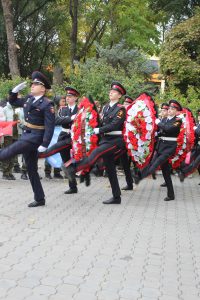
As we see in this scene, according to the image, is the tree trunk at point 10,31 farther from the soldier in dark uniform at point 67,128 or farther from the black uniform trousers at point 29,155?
→ the black uniform trousers at point 29,155

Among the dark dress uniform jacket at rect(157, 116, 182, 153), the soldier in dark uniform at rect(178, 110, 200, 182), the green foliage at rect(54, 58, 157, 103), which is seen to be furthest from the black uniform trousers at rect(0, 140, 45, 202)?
the green foliage at rect(54, 58, 157, 103)

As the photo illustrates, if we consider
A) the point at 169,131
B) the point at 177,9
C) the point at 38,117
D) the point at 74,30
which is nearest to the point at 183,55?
the point at 177,9

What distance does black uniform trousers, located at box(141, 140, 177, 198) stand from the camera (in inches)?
370

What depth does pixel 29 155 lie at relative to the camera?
812 cm

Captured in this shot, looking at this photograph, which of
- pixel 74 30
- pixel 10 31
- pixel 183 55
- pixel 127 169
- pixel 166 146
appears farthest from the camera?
pixel 74 30

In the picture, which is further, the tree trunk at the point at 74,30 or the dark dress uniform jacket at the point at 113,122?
the tree trunk at the point at 74,30

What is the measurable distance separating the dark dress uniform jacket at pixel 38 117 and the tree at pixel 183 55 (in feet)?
38.5

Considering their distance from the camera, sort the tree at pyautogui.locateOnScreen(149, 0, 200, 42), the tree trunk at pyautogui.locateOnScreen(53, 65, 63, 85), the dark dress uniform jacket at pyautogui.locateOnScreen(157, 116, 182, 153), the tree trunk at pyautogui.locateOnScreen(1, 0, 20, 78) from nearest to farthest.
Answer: the dark dress uniform jacket at pyautogui.locateOnScreen(157, 116, 182, 153) → the tree trunk at pyautogui.locateOnScreen(1, 0, 20, 78) → the tree at pyautogui.locateOnScreen(149, 0, 200, 42) → the tree trunk at pyautogui.locateOnScreen(53, 65, 63, 85)

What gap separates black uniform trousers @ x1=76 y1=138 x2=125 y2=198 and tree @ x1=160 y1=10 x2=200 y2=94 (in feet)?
35.6

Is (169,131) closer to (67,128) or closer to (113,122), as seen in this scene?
(113,122)

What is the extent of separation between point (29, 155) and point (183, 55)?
492 inches

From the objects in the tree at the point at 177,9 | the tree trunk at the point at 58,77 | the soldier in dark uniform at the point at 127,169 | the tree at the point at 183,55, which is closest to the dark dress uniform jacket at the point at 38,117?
the soldier in dark uniform at the point at 127,169

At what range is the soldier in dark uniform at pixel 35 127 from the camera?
26.1ft

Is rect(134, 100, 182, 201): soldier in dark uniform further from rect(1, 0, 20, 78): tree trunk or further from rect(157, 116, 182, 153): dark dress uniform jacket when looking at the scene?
rect(1, 0, 20, 78): tree trunk
